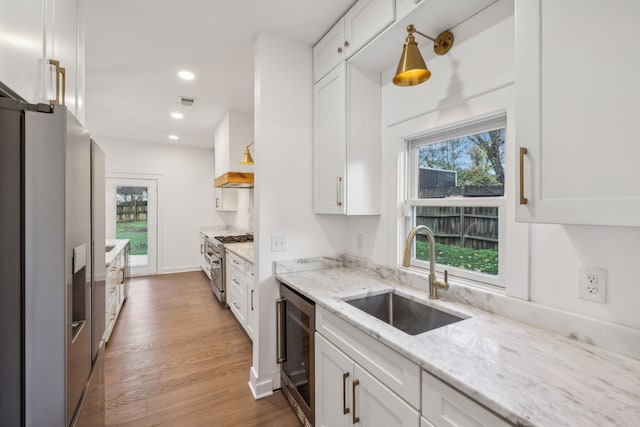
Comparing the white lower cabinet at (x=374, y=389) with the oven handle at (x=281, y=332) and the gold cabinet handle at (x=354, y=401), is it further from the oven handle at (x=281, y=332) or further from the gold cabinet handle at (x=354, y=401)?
the oven handle at (x=281, y=332)

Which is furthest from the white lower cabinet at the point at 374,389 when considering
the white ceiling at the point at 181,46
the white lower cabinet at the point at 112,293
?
the white lower cabinet at the point at 112,293

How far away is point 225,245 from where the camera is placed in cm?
364

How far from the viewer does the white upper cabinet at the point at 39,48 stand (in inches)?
31.2

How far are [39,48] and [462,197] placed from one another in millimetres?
1957

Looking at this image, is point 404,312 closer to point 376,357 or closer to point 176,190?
point 376,357

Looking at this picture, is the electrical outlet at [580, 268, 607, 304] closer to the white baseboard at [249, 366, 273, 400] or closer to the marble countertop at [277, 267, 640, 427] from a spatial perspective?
the marble countertop at [277, 267, 640, 427]

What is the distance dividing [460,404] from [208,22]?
Result: 2.48 meters

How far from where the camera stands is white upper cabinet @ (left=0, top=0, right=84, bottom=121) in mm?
793

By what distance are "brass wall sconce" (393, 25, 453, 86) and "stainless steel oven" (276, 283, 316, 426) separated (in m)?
1.27

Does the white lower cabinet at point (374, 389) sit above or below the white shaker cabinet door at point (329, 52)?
below

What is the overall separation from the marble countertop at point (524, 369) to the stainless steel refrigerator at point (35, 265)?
0.99 meters

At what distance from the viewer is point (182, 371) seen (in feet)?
7.79

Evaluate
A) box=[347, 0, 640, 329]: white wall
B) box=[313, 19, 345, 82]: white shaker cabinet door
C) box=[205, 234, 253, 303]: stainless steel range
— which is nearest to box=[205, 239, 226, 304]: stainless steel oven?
box=[205, 234, 253, 303]: stainless steel range

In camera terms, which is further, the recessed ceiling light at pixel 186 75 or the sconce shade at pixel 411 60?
the recessed ceiling light at pixel 186 75
